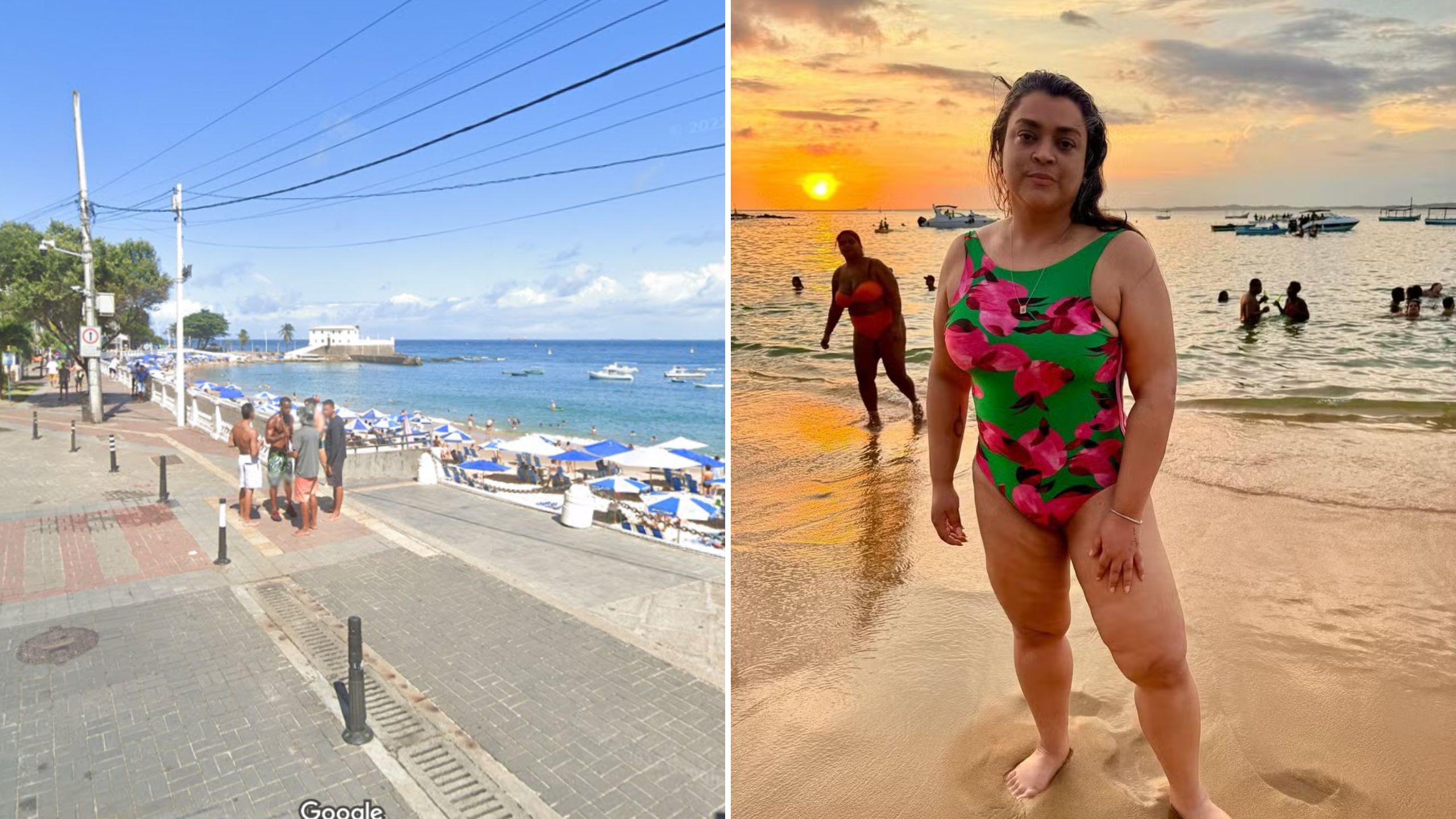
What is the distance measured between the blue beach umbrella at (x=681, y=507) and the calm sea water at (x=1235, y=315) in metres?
1.10

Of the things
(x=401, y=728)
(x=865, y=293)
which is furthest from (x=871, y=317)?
(x=401, y=728)

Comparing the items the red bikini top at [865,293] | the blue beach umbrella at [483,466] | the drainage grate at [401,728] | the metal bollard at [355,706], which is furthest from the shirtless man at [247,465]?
the red bikini top at [865,293]

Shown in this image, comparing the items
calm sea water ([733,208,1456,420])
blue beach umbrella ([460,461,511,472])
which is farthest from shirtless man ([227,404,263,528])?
calm sea water ([733,208,1456,420])

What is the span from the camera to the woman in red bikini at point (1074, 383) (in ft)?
3.11

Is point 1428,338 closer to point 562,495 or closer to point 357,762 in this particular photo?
point 562,495

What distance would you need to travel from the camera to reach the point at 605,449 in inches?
238

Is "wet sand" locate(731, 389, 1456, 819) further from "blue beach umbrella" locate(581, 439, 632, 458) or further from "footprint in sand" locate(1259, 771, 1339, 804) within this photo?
"blue beach umbrella" locate(581, 439, 632, 458)

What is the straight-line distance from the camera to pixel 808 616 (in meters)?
2.07

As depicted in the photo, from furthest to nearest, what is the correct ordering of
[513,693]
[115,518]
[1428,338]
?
1. [1428,338]
2. [115,518]
3. [513,693]

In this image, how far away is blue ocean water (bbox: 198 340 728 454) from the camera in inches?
133

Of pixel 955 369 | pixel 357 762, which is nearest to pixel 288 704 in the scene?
pixel 357 762

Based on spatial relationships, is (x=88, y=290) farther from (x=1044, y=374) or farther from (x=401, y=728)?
(x=1044, y=374)

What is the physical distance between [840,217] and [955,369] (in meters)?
3.11

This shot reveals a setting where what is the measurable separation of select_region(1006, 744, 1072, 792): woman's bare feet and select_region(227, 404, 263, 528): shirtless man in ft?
10.2
